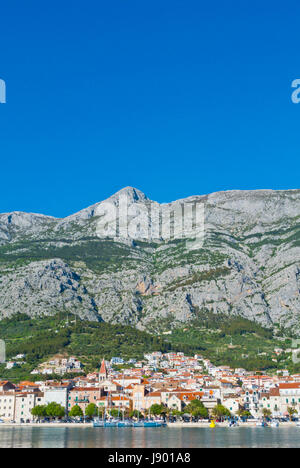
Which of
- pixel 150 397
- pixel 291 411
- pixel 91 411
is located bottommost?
pixel 291 411

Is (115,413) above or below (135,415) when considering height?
above

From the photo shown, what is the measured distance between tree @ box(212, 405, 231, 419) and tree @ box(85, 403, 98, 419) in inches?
918

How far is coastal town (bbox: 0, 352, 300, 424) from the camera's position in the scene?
116312 mm

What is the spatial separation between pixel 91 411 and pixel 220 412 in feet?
82.8

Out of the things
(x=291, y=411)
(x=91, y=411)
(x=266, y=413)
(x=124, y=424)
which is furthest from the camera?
(x=291, y=411)

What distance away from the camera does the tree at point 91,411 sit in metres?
115

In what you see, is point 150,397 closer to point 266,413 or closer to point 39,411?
point 266,413

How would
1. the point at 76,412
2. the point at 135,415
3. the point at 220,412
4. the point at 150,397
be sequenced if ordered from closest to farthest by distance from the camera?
the point at 220,412 < the point at 76,412 < the point at 135,415 < the point at 150,397

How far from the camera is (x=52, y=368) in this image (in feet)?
502

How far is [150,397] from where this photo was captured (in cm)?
12631

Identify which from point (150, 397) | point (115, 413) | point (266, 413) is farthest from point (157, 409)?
point (266, 413)

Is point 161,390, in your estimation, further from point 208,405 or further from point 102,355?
point 102,355
